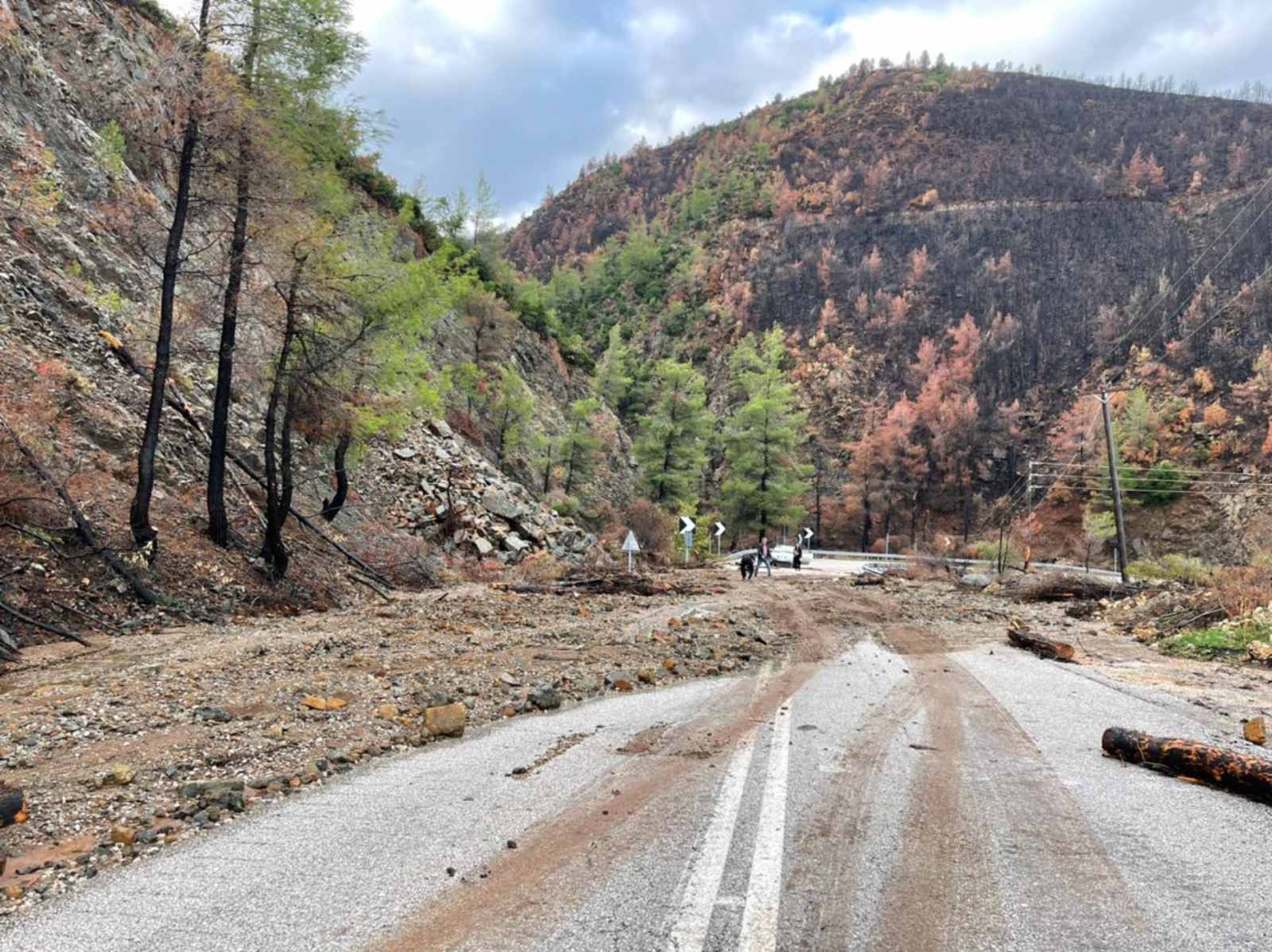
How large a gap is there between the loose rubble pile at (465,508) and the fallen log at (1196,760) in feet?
54.4

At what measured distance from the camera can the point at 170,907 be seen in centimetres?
277

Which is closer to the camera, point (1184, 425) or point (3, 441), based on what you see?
point (3, 441)

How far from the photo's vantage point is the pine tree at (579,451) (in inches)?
1485

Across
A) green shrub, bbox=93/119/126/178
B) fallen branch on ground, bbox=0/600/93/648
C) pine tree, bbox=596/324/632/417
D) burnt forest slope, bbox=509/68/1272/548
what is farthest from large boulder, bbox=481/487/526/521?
burnt forest slope, bbox=509/68/1272/548

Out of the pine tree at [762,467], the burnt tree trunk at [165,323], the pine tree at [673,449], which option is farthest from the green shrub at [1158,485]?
the burnt tree trunk at [165,323]

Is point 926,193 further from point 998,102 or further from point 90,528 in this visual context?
point 90,528

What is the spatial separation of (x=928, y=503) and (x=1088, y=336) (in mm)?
28182

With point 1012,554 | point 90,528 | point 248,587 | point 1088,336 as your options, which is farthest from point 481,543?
point 1088,336

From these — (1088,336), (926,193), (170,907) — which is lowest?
(170,907)

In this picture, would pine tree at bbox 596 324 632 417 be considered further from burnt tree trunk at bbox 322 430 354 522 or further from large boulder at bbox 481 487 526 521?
burnt tree trunk at bbox 322 430 354 522

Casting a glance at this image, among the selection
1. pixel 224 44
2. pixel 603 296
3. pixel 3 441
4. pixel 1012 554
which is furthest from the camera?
pixel 603 296

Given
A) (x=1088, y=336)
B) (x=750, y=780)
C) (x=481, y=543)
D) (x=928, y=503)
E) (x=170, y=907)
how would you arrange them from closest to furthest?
(x=170, y=907) < (x=750, y=780) < (x=481, y=543) < (x=928, y=503) < (x=1088, y=336)

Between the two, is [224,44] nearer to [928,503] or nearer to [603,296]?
[928,503]

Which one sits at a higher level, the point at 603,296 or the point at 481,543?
the point at 603,296
